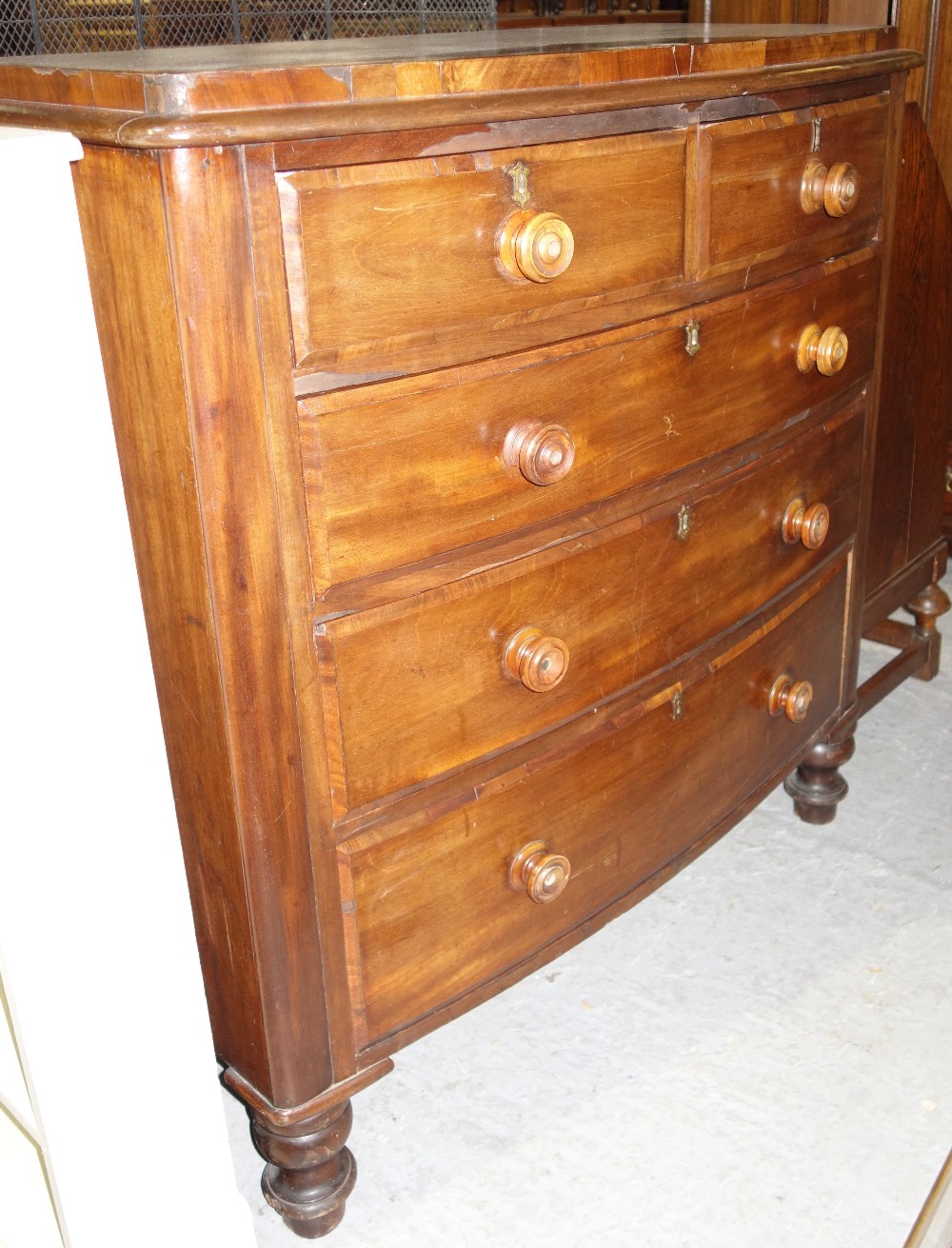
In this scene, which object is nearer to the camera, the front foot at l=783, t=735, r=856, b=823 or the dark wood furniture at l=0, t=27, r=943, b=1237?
the dark wood furniture at l=0, t=27, r=943, b=1237

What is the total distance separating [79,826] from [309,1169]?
50 cm

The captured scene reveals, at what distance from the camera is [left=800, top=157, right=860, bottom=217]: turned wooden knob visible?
1.41 m

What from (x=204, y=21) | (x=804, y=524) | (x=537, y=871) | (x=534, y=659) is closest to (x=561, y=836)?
(x=537, y=871)

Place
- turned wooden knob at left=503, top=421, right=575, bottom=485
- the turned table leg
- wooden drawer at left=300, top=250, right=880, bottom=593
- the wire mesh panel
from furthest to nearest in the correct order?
the turned table leg < the wire mesh panel < turned wooden knob at left=503, top=421, right=575, bottom=485 < wooden drawer at left=300, top=250, right=880, bottom=593

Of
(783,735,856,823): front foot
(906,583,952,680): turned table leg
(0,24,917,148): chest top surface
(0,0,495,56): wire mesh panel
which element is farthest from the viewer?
(906,583,952,680): turned table leg

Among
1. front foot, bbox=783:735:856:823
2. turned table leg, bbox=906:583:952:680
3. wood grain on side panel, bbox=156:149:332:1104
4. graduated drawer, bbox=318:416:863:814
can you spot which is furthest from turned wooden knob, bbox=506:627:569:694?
turned table leg, bbox=906:583:952:680

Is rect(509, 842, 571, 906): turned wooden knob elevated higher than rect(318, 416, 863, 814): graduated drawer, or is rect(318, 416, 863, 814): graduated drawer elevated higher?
rect(318, 416, 863, 814): graduated drawer

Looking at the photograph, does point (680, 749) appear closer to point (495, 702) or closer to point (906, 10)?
point (495, 702)

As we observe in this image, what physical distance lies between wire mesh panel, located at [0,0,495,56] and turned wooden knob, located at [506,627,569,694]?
1.40 m

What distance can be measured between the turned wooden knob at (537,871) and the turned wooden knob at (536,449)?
40 cm

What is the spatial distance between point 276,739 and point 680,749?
585mm

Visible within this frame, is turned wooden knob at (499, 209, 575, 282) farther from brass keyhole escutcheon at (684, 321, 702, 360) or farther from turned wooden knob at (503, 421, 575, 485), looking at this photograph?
brass keyhole escutcheon at (684, 321, 702, 360)

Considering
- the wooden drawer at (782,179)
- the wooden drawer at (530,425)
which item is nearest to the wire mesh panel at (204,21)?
the wooden drawer at (782,179)

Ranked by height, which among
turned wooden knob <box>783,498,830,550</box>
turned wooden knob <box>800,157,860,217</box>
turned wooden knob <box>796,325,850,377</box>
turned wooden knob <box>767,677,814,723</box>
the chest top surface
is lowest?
turned wooden knob <box>767,677,814,723</box>
